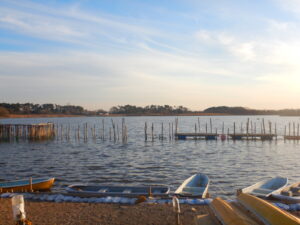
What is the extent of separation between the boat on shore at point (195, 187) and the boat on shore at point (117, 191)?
759 millimetres

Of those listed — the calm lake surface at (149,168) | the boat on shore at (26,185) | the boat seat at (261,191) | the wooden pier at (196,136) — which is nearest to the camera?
the boat seat at (261,191)

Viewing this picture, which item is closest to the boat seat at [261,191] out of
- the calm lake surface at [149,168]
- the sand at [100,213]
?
the calm lake surface at [149,168]

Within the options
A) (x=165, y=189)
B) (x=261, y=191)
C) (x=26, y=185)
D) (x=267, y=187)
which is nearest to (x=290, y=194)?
(x=261, y=191)

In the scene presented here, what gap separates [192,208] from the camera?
12.0 m

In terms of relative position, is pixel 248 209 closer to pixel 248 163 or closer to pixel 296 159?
pixel 248 163

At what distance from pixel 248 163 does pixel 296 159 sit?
19.7ft

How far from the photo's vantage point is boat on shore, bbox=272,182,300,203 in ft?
46.2

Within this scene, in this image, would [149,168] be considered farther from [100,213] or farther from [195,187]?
[100,213]

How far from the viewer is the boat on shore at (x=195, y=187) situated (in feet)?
50.7

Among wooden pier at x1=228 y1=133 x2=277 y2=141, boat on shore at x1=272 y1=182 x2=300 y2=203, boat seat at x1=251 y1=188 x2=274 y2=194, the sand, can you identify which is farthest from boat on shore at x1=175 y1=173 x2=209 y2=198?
wooden pier at x1=228 y1=133 x2=277 y2=141

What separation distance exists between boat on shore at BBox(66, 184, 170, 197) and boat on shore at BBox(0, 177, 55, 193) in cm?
237

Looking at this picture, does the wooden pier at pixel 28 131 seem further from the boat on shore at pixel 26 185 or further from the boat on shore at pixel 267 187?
the boat on shore at pixel 267 187

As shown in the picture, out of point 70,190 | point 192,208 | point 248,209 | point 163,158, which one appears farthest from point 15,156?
point 248,209

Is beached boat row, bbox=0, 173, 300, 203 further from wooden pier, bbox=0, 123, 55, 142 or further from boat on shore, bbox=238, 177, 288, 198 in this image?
wooden pier, bbox=0, 123, 55, 142
